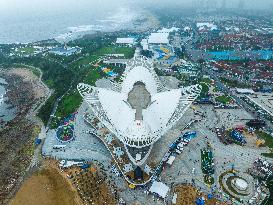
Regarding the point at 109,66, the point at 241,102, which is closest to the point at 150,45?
the point at 109,66

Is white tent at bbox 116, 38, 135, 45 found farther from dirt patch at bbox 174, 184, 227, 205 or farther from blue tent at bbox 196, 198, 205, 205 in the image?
blue tent at bbox 196, 198, 205, 205

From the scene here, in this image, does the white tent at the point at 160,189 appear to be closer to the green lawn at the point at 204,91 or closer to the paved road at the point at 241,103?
the paved road at the point at 241,103

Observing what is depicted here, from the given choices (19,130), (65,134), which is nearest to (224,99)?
(65,134)

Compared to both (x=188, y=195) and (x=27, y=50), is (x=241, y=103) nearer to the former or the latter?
(x=188, y=195)

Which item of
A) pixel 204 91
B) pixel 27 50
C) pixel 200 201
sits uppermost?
pixel 200 201

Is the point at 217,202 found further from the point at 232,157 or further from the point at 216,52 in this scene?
the point at 216,52

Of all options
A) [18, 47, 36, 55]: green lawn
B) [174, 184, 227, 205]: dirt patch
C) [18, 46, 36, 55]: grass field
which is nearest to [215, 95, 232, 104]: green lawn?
[174, 184, 227, 205]: dirt patch

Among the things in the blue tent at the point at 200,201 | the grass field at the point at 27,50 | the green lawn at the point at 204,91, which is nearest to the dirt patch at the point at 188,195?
the blue tent at the point at 200,201
